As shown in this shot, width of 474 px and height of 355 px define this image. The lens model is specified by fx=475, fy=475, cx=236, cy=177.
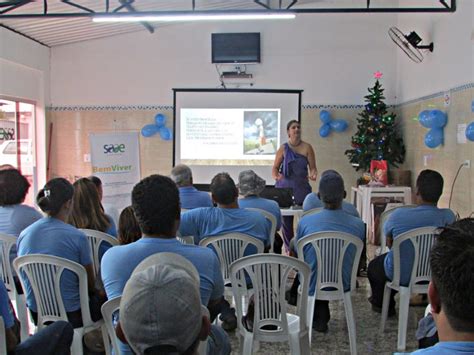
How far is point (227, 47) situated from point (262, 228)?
5.50 meters

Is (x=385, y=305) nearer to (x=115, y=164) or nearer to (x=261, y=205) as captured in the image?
(x=261, y=205)

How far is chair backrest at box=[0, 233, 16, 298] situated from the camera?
10.3ft

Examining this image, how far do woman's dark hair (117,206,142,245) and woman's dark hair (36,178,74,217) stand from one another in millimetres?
373

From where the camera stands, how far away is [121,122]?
28.3 feet

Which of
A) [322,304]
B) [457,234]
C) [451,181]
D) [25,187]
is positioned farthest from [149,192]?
[451,181]

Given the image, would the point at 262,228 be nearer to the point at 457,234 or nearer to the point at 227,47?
the point at 457,234

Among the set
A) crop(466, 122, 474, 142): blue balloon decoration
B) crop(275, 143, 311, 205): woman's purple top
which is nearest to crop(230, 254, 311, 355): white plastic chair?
crop(466, 122, 474, 142): blue balloon decoration

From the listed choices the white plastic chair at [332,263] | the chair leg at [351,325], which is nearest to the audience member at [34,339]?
the white plastic chair at [332,263]

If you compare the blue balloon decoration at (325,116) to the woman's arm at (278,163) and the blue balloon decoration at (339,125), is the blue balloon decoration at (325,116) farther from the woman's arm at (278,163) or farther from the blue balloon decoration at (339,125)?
the woman's arm at (278,163)

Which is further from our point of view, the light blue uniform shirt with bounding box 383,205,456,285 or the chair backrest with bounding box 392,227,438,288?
the light blue uniform shirt with bounding box 383,205,456,285

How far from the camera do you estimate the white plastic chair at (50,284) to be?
2598 millimetres

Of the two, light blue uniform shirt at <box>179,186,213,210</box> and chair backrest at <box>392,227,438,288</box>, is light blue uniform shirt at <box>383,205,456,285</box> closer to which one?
chair backrest at <box>392,227,438,288</box>

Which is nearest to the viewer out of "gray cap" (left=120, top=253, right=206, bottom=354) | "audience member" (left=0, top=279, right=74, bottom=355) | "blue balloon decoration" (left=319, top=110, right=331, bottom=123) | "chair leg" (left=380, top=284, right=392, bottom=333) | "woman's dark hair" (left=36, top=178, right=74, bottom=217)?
"gray cap" (left=120, top=253, right=206, bottom=354)

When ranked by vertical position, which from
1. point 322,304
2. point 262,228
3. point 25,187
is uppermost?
point 25,187
